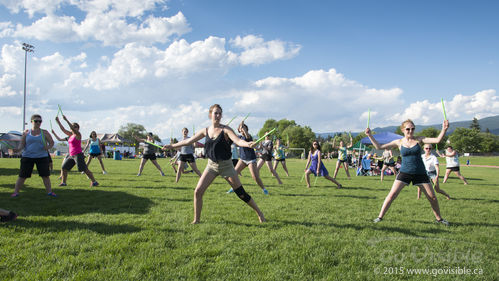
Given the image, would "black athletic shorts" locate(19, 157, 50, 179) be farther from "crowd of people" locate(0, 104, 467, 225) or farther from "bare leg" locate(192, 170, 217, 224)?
"bare leg" locate(192, 170, 217, 224)

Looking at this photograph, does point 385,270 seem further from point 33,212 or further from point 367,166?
point 367,166

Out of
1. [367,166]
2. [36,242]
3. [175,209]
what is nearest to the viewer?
[36,242]

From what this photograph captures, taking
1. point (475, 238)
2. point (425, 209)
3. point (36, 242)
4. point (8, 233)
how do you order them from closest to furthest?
point (36, 242) → point (8, 233) → point (475, 238) → point (425, 209)

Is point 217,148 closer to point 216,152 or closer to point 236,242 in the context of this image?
point 216,152

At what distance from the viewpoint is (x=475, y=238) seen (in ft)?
15.7

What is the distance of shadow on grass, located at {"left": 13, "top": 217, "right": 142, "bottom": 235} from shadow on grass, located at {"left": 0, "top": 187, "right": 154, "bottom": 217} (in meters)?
0.65

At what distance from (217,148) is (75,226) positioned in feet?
9.10

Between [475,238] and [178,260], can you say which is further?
[475,238]

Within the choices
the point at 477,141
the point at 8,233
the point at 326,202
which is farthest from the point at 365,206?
the point at 477,141

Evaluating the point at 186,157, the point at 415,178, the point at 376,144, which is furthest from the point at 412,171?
the point at 186,157

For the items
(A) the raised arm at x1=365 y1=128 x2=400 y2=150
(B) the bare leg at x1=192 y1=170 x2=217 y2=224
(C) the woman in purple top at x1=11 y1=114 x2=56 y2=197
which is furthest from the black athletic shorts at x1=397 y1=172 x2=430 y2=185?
(C) the woman in purple top at x1=11 y1=114 x2=56 y2=197

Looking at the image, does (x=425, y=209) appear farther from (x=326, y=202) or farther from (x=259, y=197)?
(x=259, y=197)

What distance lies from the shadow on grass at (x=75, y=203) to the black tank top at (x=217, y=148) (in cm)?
223

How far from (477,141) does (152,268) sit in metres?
131
